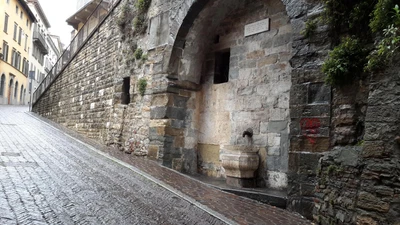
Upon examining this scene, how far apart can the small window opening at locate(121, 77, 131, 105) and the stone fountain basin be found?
3998 millimetres

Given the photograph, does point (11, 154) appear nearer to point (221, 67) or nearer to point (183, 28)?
point (183, 28)

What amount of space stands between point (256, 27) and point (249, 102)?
1.41 meters

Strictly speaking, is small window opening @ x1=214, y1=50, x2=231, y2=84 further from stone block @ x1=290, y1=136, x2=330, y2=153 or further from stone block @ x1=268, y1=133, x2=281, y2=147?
stone block @ x1=290, y1=136, x2=330, y2=153

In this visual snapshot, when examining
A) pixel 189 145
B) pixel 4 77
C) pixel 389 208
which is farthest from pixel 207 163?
pixel 4 77

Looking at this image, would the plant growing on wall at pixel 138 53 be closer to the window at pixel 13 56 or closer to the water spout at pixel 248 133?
the water spout at pixel 248 133

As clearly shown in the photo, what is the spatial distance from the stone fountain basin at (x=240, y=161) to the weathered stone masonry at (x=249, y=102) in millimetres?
280

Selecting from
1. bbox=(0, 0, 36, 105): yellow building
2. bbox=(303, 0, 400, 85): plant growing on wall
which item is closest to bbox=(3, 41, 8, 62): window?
bbox=(0, 0, 36, 105): yellow building

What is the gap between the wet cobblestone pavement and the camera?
3.71 meters

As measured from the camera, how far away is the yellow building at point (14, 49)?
2986cm

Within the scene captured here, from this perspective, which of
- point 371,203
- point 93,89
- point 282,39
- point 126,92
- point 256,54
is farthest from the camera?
point 93,89

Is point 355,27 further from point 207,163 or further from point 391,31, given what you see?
point 207,163

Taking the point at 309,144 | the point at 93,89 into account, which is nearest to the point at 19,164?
the point at 309,144

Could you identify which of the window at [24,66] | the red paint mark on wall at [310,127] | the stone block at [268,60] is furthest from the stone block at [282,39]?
the window at [24,66]

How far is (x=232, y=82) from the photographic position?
705 cm
